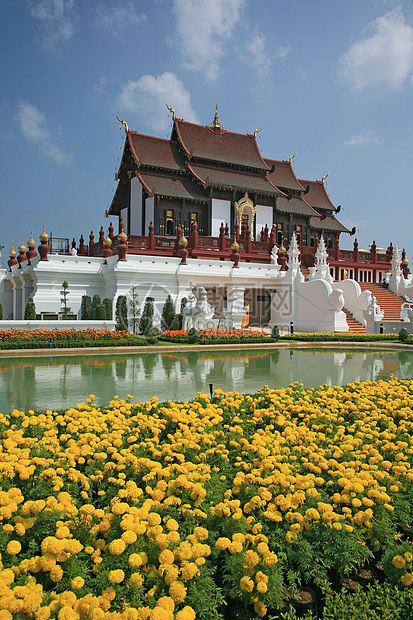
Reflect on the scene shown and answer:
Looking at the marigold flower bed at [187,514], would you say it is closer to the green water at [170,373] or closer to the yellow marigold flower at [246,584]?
the yellow marigold flower at [246,584]

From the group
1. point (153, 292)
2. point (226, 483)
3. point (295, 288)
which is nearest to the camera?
point (226, 483)

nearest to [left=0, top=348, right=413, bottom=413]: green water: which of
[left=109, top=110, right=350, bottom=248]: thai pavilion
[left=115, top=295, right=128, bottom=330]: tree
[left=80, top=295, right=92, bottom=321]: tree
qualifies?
[left=115, top=295, right=128, bottom=330]: tree

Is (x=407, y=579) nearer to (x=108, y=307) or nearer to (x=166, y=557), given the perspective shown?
(x=166, y=557)

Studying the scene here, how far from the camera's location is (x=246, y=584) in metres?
2.31

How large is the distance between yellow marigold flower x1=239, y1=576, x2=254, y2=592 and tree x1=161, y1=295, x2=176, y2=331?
655 inches

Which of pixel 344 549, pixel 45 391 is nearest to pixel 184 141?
pixel 45 391

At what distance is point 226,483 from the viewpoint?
3.50m

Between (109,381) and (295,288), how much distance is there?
1596 centimetres

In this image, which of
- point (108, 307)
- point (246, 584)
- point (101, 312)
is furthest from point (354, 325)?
point (246, 584)

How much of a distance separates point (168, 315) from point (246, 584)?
17.0 meters

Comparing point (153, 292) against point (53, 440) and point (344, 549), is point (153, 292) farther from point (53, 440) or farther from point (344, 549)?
point (344, 549)

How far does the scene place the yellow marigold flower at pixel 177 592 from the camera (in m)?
2.17

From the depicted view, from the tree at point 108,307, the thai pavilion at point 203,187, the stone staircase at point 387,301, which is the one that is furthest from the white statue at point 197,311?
the stone staircase at point 387,301

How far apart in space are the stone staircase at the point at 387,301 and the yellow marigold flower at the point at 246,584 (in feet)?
72.4
